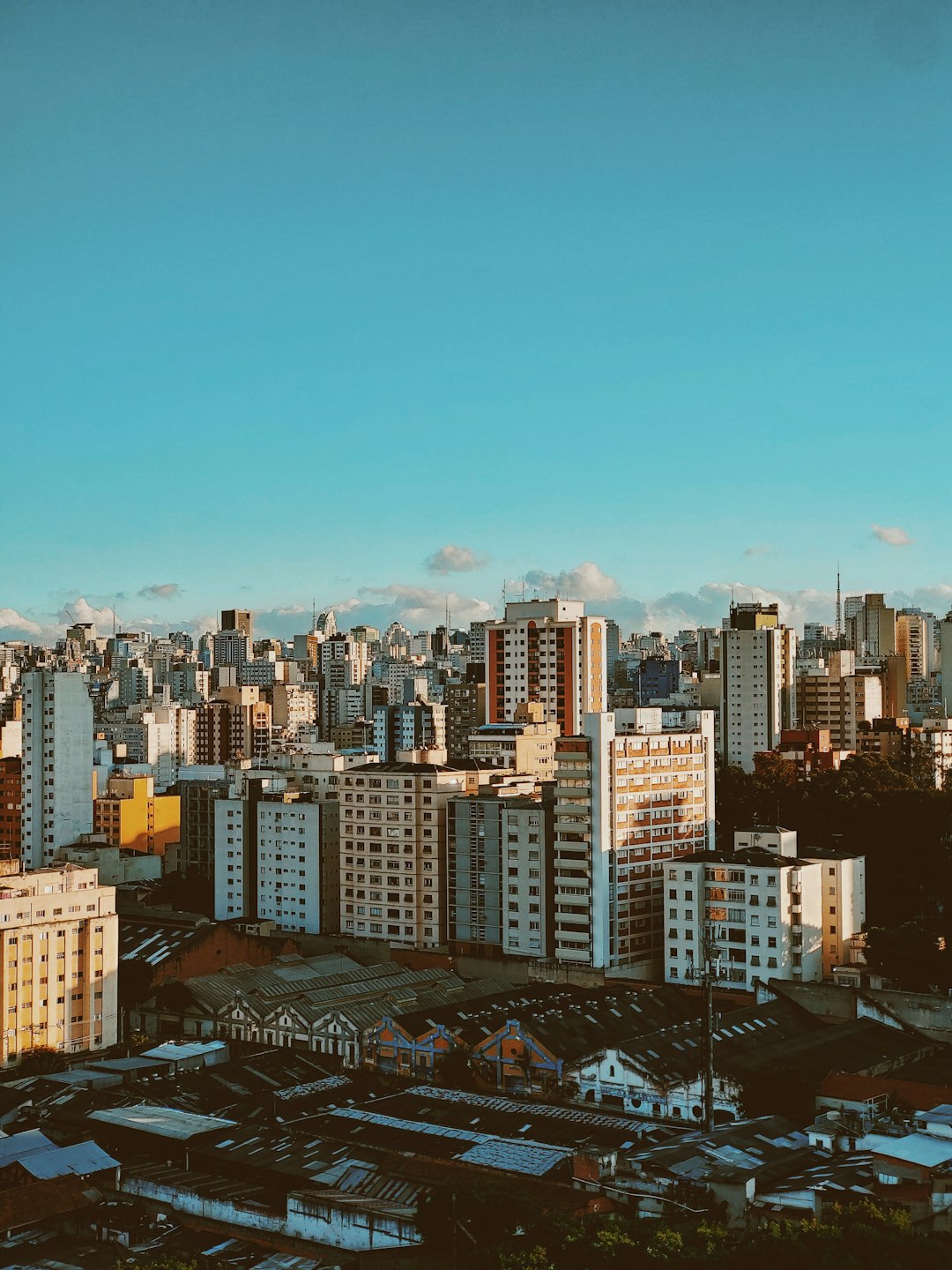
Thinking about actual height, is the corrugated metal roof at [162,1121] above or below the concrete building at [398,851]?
below

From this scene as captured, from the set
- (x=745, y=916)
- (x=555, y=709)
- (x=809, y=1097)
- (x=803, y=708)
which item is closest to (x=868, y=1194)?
(x=809, y=1097)

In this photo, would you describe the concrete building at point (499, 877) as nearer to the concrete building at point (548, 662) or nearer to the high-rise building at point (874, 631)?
the concrete building at point (548, 662)

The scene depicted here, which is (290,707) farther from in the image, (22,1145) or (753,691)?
(22,1145)

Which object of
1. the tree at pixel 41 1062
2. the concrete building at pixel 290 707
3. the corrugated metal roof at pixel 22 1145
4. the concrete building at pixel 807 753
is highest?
the concrete building at pixel 290 707

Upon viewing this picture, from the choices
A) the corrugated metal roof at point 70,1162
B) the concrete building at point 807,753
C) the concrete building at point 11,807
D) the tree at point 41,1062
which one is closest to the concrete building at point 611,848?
the tree at point 41,1062

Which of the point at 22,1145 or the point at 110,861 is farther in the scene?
the point at 110,861

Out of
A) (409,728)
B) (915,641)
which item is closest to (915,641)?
(915,641)

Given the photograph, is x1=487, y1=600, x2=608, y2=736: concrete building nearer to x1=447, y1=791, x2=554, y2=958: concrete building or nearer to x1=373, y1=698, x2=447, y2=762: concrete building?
x1=373, y1=698, x2=447, y2=762: concrete building
